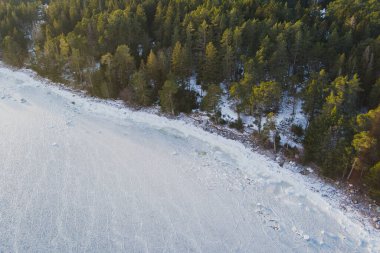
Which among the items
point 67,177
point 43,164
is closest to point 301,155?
point 67,177

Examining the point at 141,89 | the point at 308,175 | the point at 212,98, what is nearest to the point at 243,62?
the point at 212,98

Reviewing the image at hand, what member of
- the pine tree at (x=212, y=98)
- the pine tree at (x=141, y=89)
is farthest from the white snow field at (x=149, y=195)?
the pine tree at (x=212, y=98)

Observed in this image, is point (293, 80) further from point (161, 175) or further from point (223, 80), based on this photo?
point (161, 175)

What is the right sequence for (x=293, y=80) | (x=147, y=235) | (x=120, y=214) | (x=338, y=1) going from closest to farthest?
(x=147, y=235) < (x=120, y=214) < (x=293, y=80) < (x=338, y=1)

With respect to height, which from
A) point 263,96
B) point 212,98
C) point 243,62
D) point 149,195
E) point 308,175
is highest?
point 243,62

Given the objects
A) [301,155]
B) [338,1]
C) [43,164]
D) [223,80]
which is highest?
[338,1]

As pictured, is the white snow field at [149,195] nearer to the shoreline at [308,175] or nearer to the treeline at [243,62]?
Answer: the shoreline at [308,175]

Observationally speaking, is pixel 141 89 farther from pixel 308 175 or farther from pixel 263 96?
pixel 308 175
